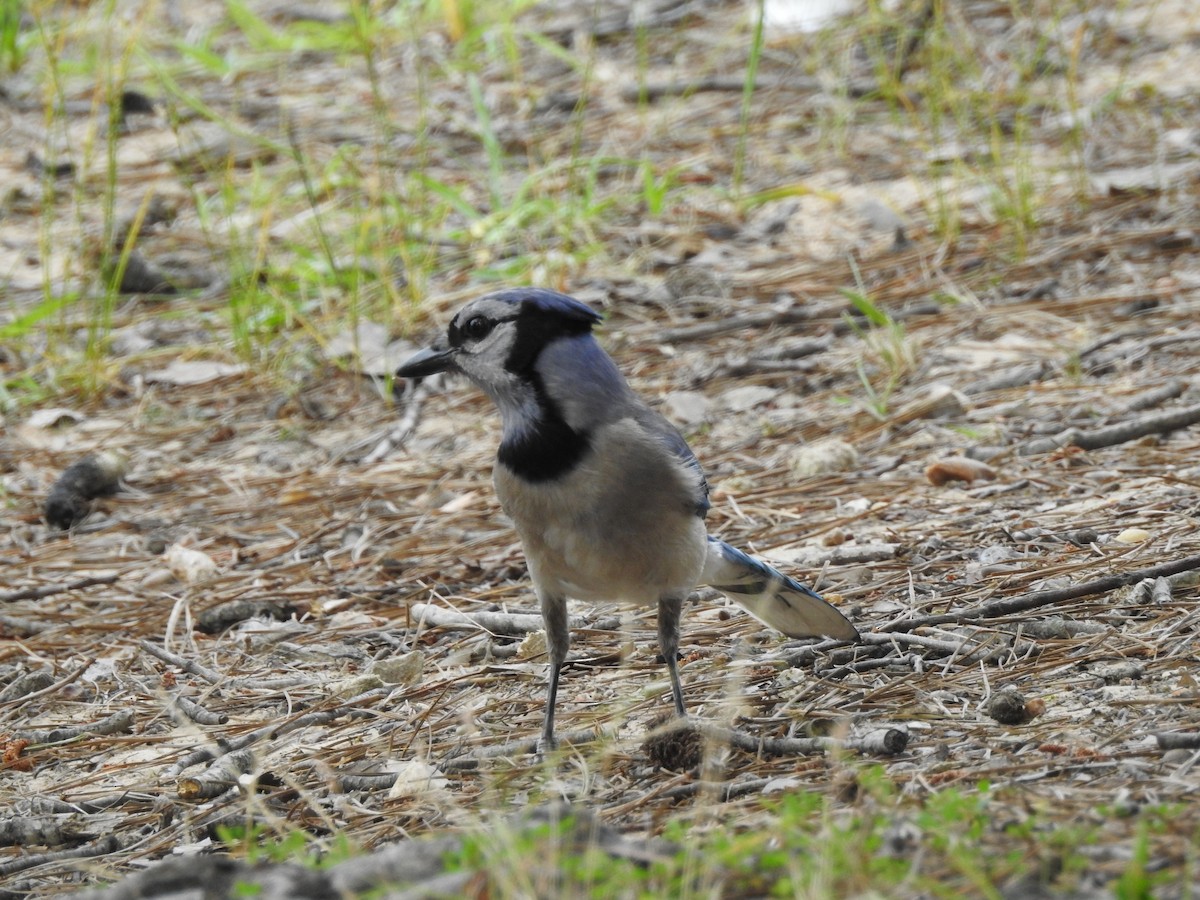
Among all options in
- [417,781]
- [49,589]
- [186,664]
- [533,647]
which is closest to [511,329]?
[533,647]

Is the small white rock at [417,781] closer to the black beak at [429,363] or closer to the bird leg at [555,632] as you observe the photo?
the bird leg at [555,632]

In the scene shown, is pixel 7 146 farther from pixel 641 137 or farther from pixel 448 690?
pixel 448 690

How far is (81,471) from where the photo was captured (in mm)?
4812

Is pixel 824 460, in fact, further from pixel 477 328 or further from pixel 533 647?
pixel 477 328

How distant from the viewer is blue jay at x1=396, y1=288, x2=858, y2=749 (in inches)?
117

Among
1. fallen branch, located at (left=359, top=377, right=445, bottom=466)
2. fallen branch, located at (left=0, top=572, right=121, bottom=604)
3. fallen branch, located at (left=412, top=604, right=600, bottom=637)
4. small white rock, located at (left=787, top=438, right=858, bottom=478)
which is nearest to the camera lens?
fallen branch, located at (left=412, top=604, right=600, bottom=637)

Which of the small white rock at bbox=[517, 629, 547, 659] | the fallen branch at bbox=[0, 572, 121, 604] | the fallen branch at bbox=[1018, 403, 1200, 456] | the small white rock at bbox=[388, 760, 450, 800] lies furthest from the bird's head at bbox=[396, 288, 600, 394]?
the fallen branch at bbox=[1018, 403, 1200, 456]

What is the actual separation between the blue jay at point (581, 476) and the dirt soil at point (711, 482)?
0.25 m

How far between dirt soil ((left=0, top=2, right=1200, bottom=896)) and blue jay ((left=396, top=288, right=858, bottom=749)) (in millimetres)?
254

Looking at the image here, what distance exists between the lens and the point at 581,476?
297 centimetres

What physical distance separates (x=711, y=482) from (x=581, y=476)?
1.60 m

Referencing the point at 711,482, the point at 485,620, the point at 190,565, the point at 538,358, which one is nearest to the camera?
the point at 538,358

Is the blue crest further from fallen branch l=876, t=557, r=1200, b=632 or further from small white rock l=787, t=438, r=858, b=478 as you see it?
small white rock l=787, t=438, r=858, b=478

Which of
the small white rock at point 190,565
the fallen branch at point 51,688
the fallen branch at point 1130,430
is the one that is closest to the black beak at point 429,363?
the fallen branch at point 51,688
